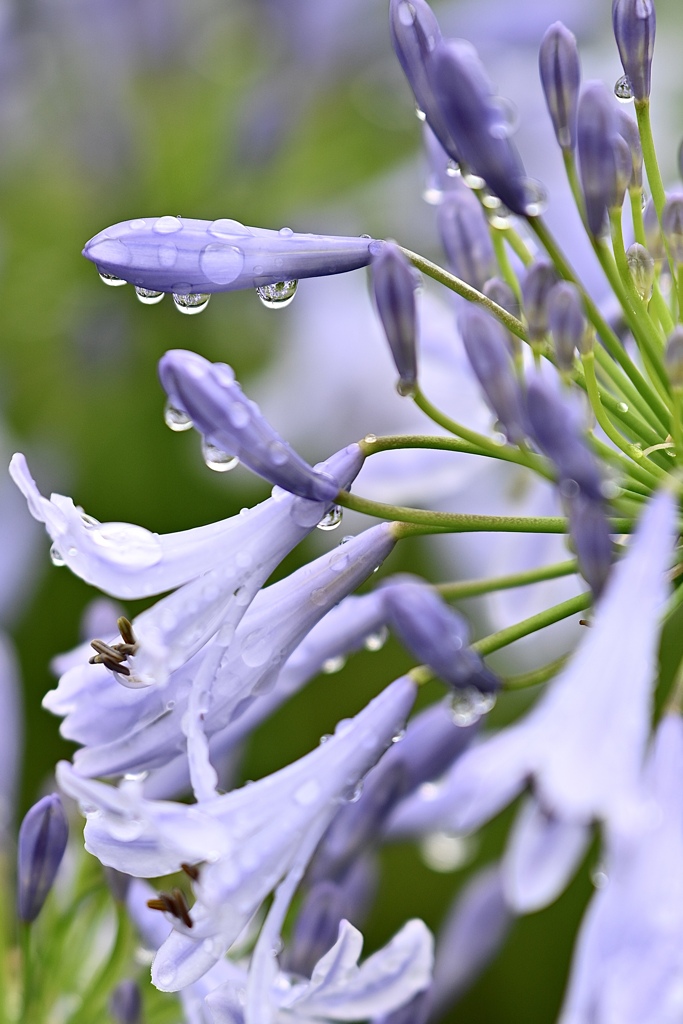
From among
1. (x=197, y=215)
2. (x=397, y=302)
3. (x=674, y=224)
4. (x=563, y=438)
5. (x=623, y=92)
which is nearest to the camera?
(x=563, y=438)

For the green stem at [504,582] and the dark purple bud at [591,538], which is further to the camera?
Result: the green stem at [504,582]

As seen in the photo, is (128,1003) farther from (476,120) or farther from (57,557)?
(476,120)

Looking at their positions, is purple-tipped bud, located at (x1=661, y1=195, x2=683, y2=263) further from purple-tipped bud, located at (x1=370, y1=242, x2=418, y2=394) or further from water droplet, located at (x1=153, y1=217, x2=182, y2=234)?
water droplet, located at (x1=153, y1=217, x2=182, y2=234)

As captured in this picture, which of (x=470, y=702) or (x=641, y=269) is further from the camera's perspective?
(x=641, y=269)

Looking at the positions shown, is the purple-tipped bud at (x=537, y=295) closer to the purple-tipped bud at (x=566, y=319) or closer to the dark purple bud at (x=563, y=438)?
the purple-tipped bud at (x=566, y=319)

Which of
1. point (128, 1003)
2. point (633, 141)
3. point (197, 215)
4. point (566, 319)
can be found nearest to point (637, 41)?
point (633, 141)

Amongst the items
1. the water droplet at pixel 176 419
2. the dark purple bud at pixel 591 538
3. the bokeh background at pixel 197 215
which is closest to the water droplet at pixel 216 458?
the water droplet at pixel 176 419

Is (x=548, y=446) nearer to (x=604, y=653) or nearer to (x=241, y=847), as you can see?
(x=604, y=653)
